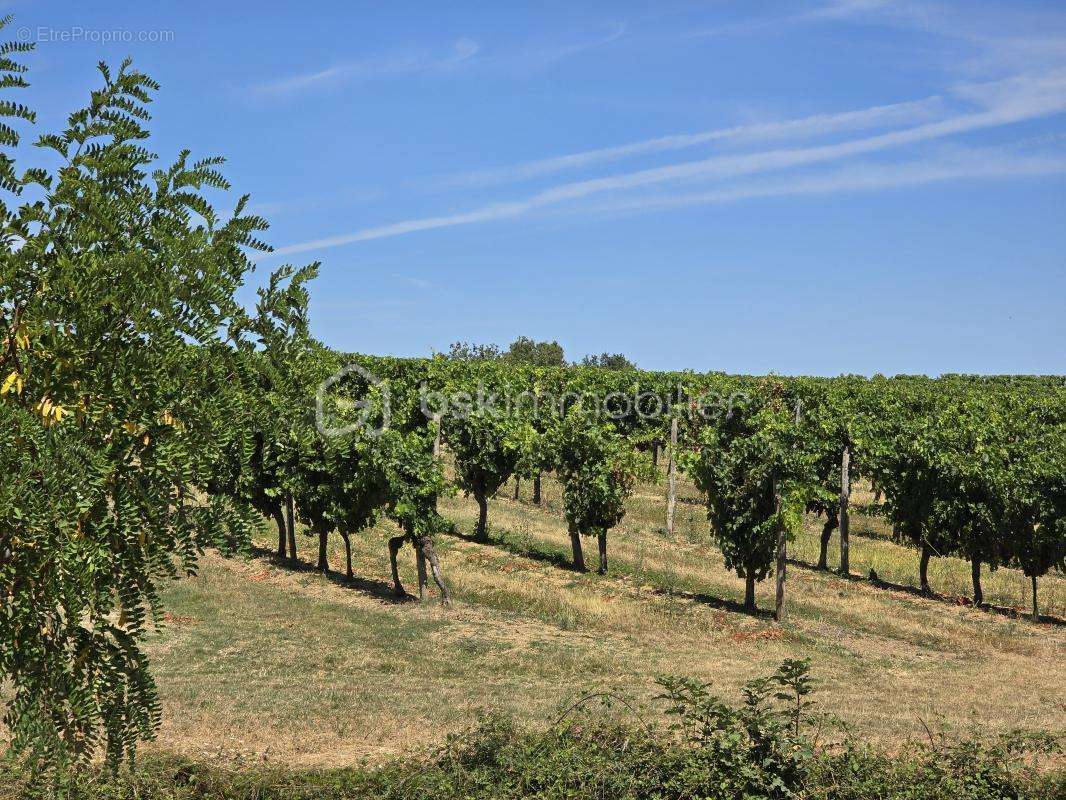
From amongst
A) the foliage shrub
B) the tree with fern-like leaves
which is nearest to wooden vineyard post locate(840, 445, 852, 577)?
the foliage shrub

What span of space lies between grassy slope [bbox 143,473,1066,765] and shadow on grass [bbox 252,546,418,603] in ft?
0.57

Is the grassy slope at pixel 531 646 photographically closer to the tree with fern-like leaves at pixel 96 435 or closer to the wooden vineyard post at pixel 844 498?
the wooden vineyard post at pixel 844 498

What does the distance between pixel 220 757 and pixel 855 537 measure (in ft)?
125

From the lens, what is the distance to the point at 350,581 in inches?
1275

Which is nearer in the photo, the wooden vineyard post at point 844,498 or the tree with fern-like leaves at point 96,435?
the tree with fern-like leaves at point 96,435

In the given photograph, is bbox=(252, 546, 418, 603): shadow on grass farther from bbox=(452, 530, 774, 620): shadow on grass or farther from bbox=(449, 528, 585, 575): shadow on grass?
bbox=(452, 530, 774, 620): shadow on grass

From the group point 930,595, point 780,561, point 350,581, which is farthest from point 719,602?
point 350,581

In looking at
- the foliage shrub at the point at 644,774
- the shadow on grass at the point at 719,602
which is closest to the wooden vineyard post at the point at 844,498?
the shadow on grass at the point at 719,602

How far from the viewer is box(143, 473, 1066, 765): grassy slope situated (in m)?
17.2

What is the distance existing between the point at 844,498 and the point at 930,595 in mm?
5237

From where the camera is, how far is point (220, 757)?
1285 centimetres

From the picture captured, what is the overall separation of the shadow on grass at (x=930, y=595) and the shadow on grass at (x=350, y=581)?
1677 cm

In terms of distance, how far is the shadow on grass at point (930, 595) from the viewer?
1221 inches

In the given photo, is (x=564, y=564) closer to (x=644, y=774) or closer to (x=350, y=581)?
(x=350, y=581)
